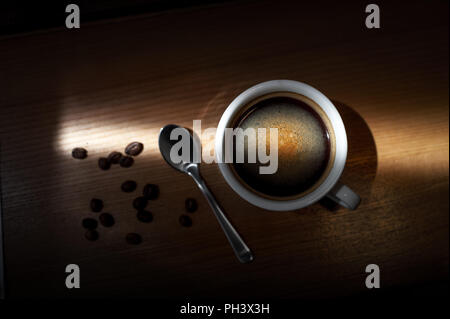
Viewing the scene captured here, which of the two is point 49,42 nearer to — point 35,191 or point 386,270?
point 35,191

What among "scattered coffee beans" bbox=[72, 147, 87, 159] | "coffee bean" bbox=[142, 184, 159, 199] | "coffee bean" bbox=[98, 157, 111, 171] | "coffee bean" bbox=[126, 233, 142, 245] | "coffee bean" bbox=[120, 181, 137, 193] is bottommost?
"coffee bean" bbox=[126, 233, 142, 245]

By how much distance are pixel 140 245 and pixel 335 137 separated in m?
0.43

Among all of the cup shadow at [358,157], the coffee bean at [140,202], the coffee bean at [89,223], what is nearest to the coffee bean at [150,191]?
the coffee bean at [140,202]

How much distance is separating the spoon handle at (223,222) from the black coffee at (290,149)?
76 millimetres

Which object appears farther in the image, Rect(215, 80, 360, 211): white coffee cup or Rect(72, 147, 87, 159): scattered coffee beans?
Rect(72, 147, 87, 159): scattered coffee beans

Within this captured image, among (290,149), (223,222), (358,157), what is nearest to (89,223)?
(223,222)

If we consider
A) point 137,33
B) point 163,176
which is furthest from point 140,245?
point 137,33

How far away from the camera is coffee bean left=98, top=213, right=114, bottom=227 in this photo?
0.69m

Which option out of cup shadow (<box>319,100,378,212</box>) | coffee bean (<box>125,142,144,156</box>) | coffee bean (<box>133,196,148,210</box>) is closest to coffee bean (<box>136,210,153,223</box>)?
coffee bean (<box>133,196,148,210</box>)

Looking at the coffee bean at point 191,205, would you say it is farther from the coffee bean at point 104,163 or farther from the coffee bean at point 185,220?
the coffee bean at point 104,163

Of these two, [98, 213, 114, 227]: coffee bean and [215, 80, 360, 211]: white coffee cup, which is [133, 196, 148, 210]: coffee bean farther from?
[215, 80, 360, 211]: white coffee cup

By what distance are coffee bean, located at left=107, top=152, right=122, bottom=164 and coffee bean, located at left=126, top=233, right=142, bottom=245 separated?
0.48 feet

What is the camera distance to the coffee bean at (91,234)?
697mm
